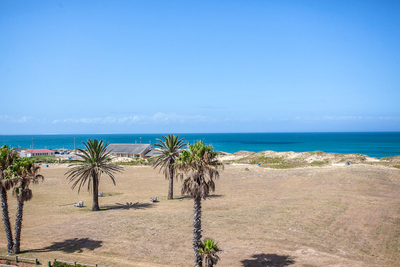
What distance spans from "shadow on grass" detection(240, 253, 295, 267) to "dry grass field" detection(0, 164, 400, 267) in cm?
6

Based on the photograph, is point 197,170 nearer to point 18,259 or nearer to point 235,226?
point 235,226

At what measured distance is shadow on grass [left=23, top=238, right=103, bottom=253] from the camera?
19812 mm

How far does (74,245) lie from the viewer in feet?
67.8

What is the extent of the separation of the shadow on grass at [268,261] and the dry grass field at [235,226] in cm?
6

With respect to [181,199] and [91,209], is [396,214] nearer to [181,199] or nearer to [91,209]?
[181,199]

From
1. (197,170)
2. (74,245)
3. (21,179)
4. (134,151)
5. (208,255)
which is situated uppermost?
(197,170)

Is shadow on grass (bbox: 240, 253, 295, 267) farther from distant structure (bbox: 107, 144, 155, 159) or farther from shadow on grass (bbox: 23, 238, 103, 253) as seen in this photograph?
distant structure (bbox: 107, 144, 155, 159)

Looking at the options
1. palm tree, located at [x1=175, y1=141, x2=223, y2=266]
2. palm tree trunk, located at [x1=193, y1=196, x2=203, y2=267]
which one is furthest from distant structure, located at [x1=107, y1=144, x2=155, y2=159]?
palm tree, located at [x1=175, y1=141, x2=223, y2=266]

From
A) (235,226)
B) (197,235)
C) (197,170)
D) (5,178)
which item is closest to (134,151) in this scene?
(235,226)

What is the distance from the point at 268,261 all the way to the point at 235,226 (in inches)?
263

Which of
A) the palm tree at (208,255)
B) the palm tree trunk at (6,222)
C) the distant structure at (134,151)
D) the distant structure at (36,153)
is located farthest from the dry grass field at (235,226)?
the distant structure at (36,153)

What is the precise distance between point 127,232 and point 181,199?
1387 cm

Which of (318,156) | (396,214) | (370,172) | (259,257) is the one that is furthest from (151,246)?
(318,156)

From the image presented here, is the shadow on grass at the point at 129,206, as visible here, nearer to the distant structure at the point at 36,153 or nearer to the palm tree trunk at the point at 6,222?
the palm tree trunk at the point at 6,222
